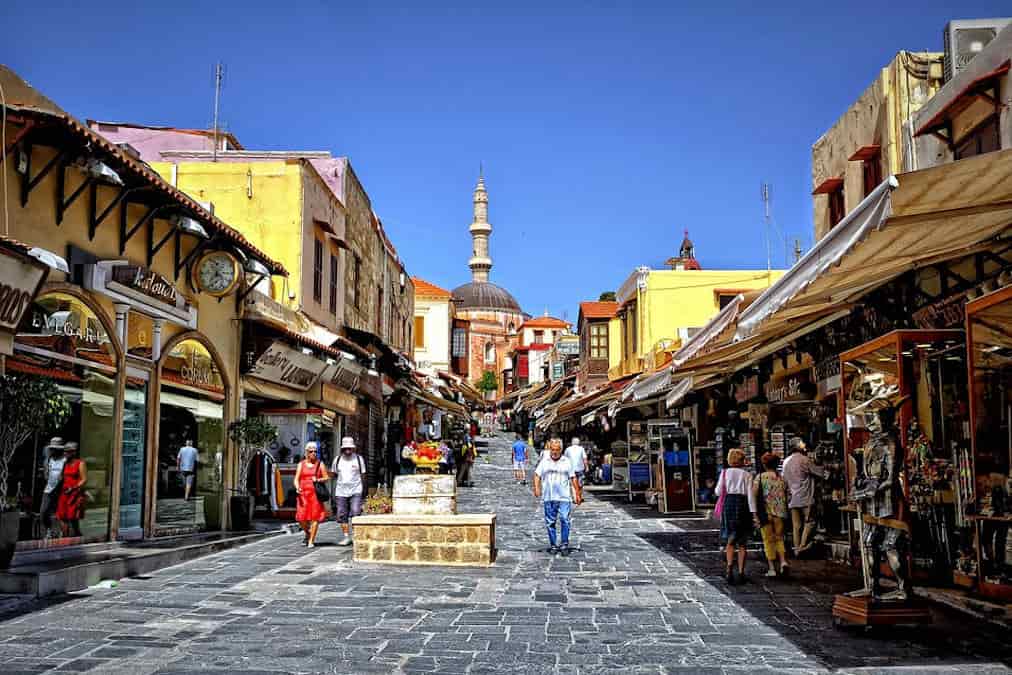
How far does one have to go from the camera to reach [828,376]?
1166 centimetres

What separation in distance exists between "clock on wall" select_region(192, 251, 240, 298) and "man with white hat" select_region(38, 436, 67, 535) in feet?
13.6

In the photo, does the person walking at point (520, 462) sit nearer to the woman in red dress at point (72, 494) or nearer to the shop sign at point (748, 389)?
the shop sign at point (748, 389)

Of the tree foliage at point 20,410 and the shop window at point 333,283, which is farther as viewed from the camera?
the shop window at point 333,283

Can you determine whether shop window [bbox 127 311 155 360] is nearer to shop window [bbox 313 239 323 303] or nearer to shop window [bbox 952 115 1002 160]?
shop window [bbox 313 239 323 303]

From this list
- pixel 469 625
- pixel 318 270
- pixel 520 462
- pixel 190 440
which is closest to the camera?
pixel 469 625

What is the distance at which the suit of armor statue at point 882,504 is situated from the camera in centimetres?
702

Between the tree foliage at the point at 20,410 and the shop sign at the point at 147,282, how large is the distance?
2.41 m

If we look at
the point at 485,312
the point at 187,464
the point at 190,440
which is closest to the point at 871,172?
the point at 190,440

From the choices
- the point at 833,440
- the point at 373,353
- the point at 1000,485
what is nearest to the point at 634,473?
the point at 373,353

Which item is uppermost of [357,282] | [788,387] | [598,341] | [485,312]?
[485,312]

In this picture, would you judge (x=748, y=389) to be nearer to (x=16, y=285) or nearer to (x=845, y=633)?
(x=845, y=633)

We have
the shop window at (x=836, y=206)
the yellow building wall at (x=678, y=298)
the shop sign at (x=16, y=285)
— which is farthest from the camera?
the yellow building wall at (x=678, y=298)

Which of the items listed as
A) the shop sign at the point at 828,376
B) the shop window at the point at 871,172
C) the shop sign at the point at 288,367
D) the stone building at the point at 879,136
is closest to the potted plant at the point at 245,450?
the shop sign at the point at 288,367

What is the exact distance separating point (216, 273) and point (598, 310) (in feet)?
84.3
